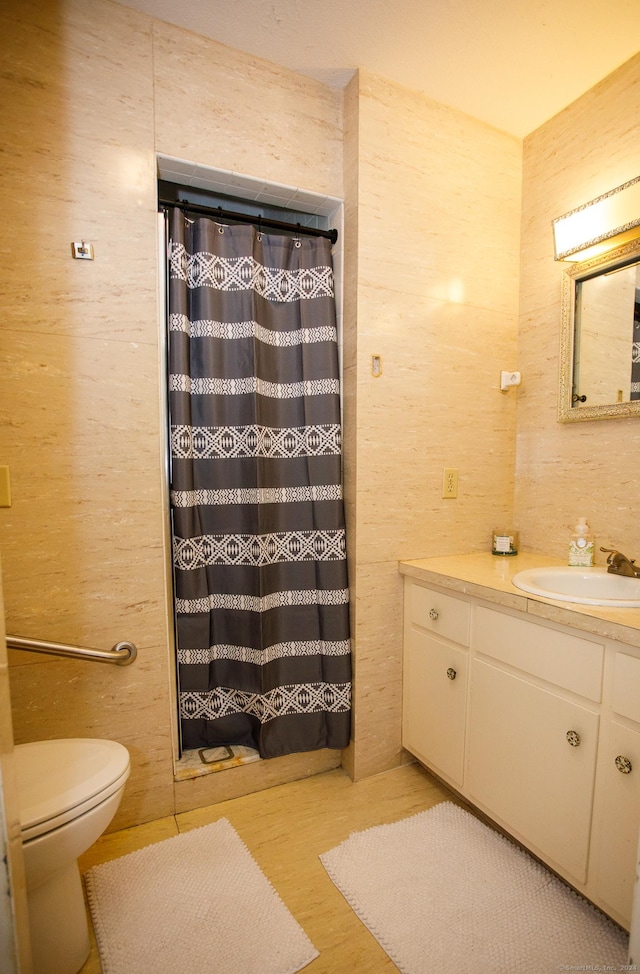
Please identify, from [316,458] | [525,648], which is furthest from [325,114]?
[525,648]

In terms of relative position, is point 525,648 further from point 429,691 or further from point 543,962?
point 543,962

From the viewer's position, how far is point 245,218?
164cm

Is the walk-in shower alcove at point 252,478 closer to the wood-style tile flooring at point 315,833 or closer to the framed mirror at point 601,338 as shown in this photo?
the wood-style tile flooring at point 315,833

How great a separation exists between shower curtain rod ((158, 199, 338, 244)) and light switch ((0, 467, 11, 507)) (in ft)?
3.29

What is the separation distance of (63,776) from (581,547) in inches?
68.2

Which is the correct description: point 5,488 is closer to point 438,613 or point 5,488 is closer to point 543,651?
point 438,613

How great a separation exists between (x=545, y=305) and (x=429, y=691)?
5.27ft

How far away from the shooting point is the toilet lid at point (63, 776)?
1.00 metres

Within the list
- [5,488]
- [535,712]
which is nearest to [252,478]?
[5,488]

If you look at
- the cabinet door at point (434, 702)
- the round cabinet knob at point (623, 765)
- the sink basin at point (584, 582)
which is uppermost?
the sink basin at point (584, 582)

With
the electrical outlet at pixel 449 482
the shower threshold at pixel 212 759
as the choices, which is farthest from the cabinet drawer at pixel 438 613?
the shower threshold at pixel 212 759

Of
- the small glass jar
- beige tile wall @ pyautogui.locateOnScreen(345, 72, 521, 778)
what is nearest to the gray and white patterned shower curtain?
beige tile wall @ pyautogui.locateOnScreen(345, 72, 521, 778)

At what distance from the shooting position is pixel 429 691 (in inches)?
65.8

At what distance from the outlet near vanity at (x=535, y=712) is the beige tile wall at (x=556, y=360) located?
11.6 inches
